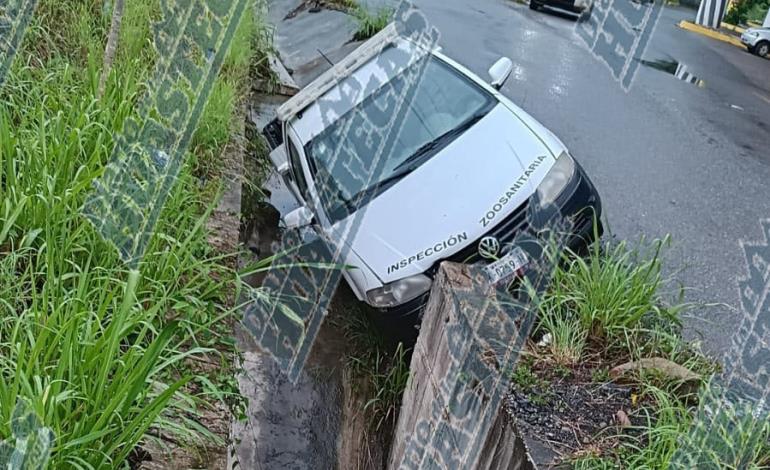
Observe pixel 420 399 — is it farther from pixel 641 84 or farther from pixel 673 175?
pixel 641 84

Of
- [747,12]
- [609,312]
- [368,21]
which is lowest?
[368,21]

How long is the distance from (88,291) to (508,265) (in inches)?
90.2

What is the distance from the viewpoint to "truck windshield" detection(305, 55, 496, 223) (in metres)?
4.48

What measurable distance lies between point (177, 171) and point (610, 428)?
2.31 metres

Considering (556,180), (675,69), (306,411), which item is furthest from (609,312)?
(675,69)

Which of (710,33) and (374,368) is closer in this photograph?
(374,368)

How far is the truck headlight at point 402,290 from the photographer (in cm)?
400

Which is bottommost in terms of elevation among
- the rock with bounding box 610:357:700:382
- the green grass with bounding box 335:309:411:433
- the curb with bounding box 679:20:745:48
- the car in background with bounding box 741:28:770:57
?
the green grass with bounding box 335:309:411:433

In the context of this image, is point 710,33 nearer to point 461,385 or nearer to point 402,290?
point 402,290

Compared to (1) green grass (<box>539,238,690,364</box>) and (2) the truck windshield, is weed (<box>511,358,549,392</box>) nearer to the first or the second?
(1) green grass (<box>539,238,690,364</box>)

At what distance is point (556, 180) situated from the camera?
14.1ft

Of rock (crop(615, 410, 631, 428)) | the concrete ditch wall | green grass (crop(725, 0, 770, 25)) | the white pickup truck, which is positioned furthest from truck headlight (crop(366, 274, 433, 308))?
green grass (crop(725, 0, 770, 25))

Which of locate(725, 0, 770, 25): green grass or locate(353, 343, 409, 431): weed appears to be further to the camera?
locate(725, 0, 770, 25): green grass

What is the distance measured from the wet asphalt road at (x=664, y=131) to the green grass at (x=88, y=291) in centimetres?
234
